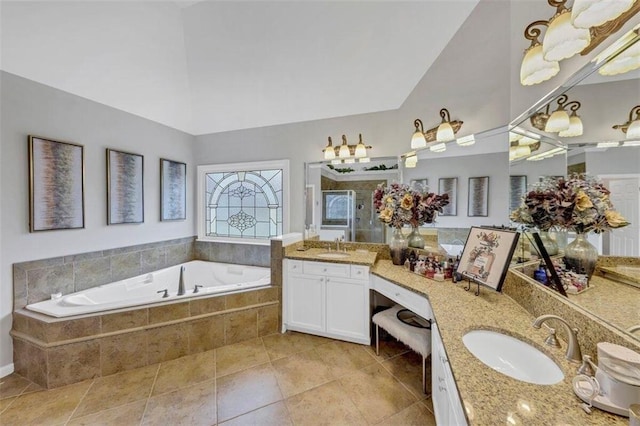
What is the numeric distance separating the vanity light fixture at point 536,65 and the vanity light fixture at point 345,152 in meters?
1.77

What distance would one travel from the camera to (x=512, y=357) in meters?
1.16

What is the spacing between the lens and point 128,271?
10.3 feet

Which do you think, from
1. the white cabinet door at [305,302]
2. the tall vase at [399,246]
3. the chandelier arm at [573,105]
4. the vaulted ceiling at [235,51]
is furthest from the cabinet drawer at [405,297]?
the vaulted ceiling at [235,51]

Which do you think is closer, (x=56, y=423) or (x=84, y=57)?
(x=56, y=423)

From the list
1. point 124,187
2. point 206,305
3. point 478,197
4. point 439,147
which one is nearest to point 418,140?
point 439,147

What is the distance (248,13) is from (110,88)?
1.78m

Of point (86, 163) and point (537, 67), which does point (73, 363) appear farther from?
point (537, 67)

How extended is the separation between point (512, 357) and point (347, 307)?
1.58 meters

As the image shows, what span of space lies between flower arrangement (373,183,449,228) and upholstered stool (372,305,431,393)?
0.91m

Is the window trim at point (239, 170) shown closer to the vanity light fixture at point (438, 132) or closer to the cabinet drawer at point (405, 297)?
the cabinet drawer at point (405, 297)

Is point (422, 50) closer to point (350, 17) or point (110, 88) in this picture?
point (350, 17)

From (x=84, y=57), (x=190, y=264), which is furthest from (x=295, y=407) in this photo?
(x=84, y=57)

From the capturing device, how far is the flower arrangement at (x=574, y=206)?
3.77 ft

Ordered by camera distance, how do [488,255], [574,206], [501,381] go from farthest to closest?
1. [488,255]
2. [574,206]
3. [501,381]
